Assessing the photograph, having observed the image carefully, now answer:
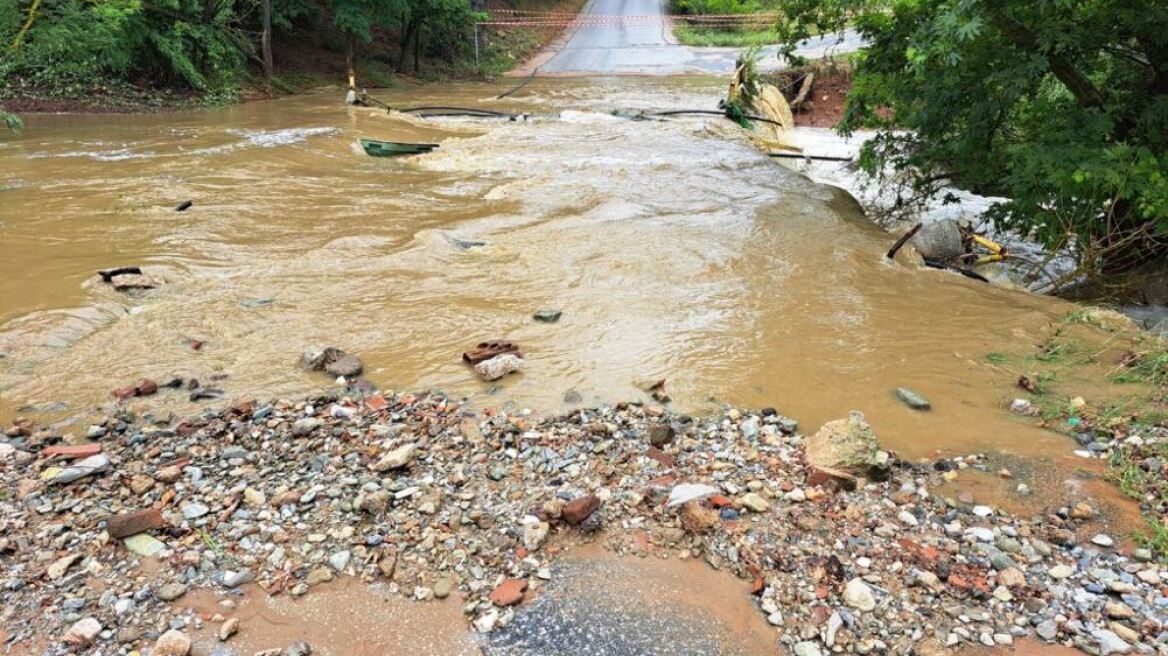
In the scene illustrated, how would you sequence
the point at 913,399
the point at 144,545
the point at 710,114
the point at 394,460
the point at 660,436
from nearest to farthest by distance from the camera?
1. the point at 144,545
2. the point at 394,460
3. the point at 660,436
4. the point at 913,399
5. the point at 710,114

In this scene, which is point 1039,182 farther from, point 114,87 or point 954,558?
point 114,87

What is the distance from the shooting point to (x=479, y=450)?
4.35m

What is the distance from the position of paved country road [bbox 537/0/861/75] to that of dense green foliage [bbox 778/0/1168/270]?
20575 mm

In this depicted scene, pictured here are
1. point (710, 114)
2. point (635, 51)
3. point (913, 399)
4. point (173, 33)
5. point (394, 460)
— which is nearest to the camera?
point (394, 460)

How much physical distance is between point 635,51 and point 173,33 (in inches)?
938

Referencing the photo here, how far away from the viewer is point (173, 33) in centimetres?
2047

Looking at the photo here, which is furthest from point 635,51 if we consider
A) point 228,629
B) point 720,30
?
point 228,629

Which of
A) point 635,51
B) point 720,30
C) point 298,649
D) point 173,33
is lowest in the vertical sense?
point 298,649

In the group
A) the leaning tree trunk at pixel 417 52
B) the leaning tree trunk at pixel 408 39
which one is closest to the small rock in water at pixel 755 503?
the leaning tree trunk at pixel 408 39

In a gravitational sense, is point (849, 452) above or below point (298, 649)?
above

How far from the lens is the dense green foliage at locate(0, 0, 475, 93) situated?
1546 cm

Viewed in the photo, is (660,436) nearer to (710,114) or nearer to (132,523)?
(132,523)

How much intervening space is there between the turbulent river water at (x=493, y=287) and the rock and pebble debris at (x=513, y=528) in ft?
2.06

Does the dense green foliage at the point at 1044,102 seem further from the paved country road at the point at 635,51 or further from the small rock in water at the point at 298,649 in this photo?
the paved country road at the point at 635,51
